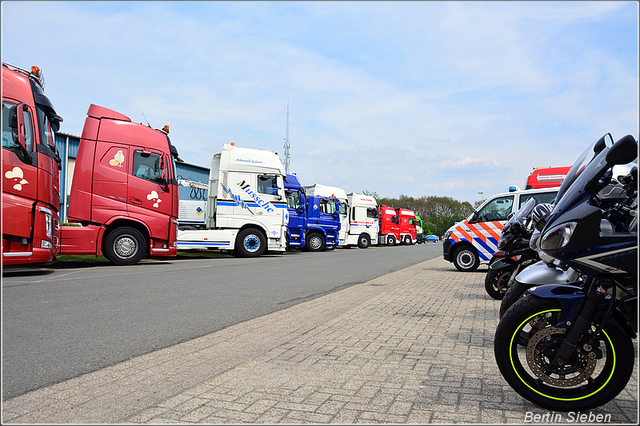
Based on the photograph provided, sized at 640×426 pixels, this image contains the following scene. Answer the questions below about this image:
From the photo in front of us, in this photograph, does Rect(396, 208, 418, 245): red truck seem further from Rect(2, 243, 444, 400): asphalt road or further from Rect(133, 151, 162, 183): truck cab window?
Rect(2, 243, 444, 400): asphalt road

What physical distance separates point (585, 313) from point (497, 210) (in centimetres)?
1027

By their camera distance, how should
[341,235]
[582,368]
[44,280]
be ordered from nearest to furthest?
[582,368]
[44,280]
[341,235]

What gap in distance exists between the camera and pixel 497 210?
41.0ft

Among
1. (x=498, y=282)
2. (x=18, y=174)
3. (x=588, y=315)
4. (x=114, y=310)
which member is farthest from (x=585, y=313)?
(x=18, y=174)

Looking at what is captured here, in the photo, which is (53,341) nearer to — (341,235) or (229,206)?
(229,206)

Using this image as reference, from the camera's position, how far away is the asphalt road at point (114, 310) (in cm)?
407

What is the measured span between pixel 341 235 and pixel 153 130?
63.3 ft

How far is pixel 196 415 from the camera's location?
285 cm

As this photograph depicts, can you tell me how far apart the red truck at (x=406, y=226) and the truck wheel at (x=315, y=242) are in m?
16.9

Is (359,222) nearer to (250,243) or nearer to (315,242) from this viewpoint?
(315,242)

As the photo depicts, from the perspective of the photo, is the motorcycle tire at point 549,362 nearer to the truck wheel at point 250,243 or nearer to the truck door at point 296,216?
the truck wheel at point 250,243

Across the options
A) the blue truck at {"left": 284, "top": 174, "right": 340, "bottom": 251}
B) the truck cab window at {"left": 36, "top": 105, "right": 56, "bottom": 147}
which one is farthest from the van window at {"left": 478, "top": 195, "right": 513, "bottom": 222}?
the blue truck at {"left": 284, "top": 174, "right": 340, "bottom": 251}

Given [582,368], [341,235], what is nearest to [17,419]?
[582,368]

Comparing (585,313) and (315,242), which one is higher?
(585,313)
